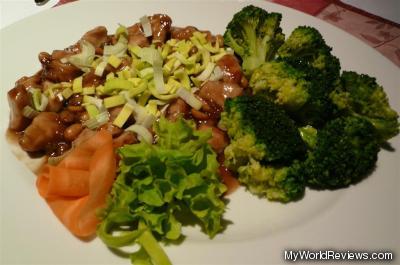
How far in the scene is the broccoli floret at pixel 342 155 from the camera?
221cm

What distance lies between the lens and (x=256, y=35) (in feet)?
9.85

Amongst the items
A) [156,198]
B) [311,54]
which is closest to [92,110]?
[156,198]

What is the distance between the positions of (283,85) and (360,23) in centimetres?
175

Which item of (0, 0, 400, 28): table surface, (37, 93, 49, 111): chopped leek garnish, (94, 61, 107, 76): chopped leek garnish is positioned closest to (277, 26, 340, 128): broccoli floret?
(94, 61, 107, 76): chopped leek garnish

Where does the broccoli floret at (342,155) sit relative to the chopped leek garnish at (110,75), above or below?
below

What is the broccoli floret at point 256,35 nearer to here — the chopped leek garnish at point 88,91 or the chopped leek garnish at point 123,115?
the chopped leek garnish at point 123,115

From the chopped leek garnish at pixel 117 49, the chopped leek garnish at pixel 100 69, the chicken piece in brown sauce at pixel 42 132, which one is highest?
the chopped leek garnish at pixel 117 49

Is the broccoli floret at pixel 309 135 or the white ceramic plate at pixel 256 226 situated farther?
the broccoli floret at pixel 309 135

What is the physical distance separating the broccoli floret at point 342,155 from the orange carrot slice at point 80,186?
107 centimetres

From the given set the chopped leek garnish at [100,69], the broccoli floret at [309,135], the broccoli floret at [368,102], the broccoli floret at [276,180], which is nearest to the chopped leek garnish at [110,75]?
the chopped leek garnish at [100,69]

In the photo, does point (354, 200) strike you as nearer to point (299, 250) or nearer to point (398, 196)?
point (398, 196)

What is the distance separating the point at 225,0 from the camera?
3.48 meters

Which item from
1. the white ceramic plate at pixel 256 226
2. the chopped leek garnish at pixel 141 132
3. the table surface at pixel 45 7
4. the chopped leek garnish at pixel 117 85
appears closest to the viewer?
the white ceramic plate at pixel 256 226

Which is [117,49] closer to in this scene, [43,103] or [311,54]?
[43,103]
